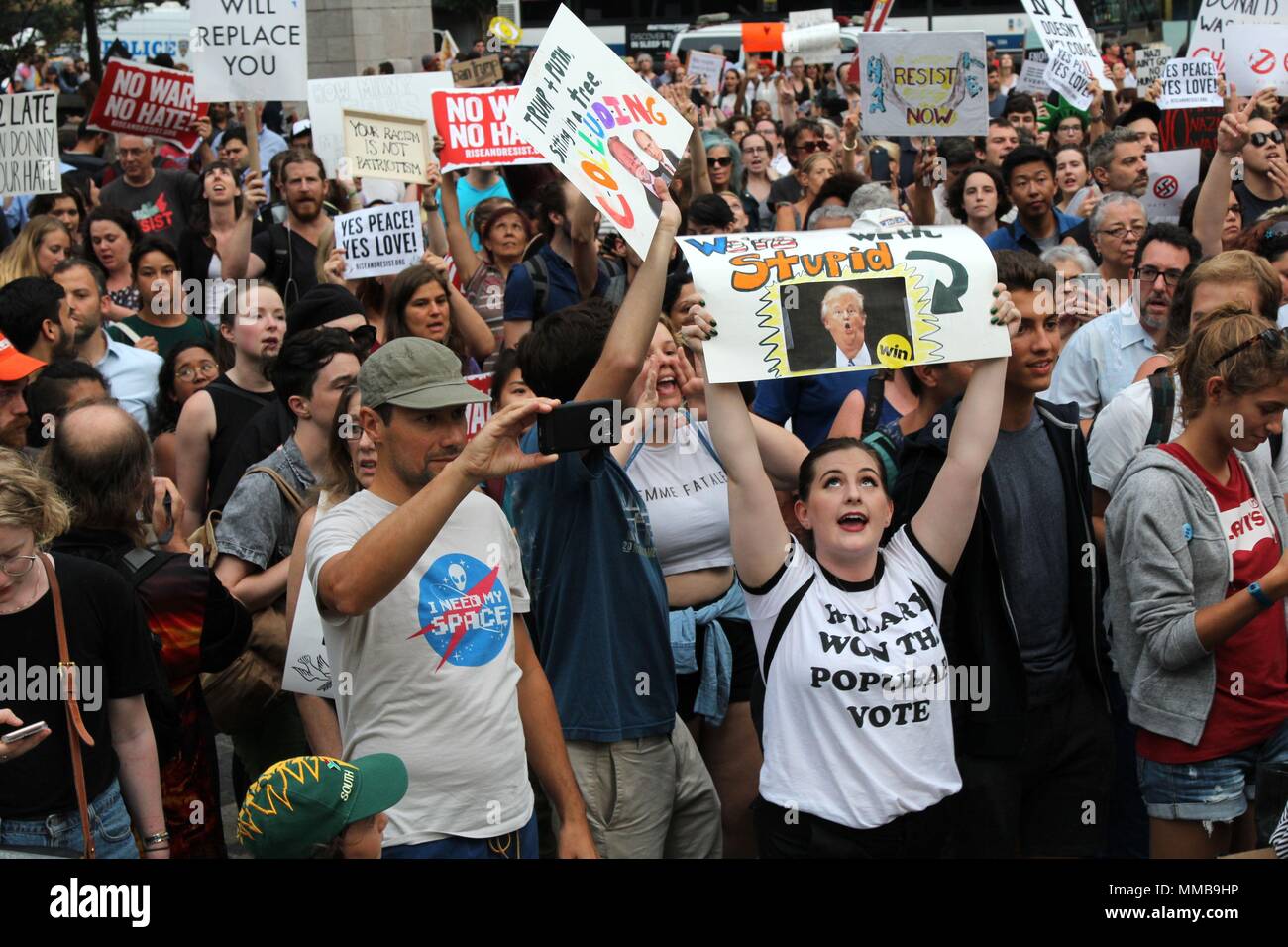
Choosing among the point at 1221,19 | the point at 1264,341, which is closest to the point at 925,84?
the point at 1221,19

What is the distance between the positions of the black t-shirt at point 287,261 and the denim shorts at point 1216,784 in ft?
19.0

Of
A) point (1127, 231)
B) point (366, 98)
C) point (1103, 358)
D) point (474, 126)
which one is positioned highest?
point (366, 98)

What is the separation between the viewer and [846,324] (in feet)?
12.8

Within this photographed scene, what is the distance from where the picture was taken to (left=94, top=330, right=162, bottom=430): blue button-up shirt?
6.69 m

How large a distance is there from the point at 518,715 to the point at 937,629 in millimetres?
1025

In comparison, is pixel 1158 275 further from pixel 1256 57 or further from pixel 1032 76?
pixel 1032 76

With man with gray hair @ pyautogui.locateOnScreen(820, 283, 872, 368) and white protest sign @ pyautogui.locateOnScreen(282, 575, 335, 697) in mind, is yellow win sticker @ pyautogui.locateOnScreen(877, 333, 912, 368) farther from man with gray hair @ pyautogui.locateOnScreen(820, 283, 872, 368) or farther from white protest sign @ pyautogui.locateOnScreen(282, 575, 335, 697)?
white protest sign @ pyautogui.locateOnScreen(282, 575, 335, 697)

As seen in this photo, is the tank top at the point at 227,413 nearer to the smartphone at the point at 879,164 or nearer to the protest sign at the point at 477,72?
the protest sign at the point at 477,72

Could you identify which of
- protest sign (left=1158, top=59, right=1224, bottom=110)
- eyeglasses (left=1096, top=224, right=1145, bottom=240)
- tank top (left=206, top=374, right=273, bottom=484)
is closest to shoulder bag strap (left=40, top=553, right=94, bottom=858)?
tank top (left=206, top=374, right=273, bottom=484)

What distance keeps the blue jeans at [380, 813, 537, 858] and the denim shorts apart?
1713mm

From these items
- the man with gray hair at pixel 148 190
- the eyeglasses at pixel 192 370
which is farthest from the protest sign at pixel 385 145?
the man with gray hair at pixel 148 190

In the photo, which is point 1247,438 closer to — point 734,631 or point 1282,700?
point 1282,700

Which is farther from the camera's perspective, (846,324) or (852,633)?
(846,324)

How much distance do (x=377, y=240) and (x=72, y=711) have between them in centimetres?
445
